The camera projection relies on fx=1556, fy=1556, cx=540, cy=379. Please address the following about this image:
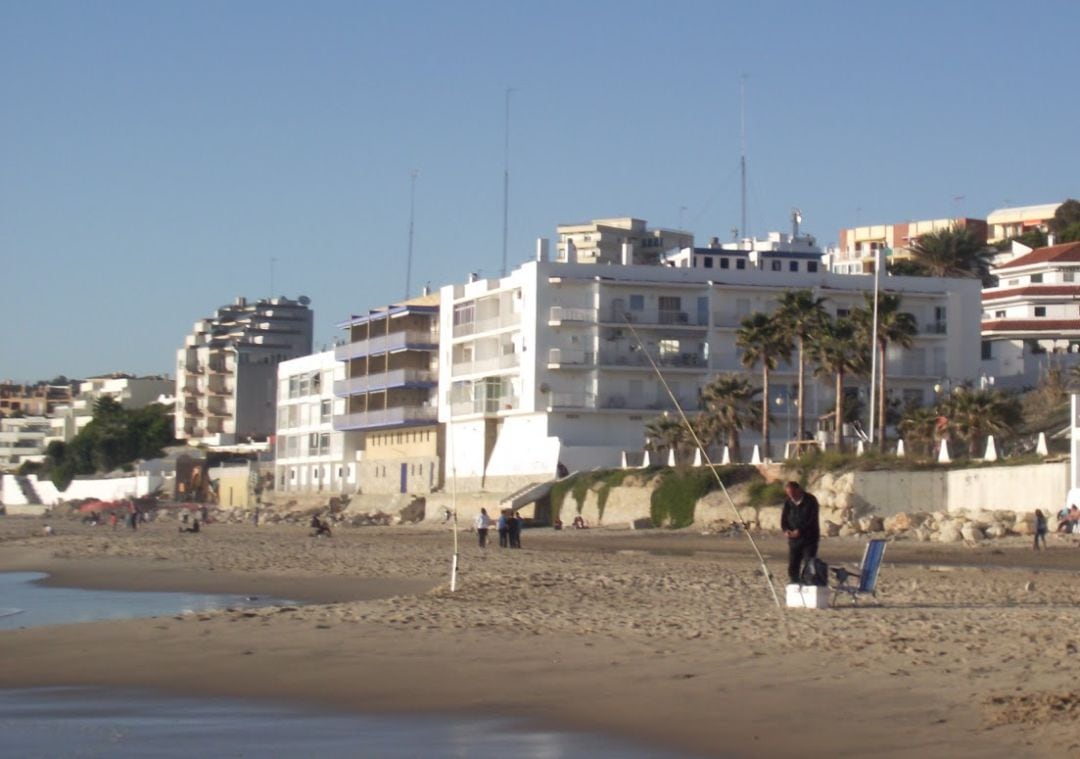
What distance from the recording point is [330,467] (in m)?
93.4

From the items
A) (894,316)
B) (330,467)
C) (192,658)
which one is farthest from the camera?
(330,467)

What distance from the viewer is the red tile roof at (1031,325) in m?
92.8

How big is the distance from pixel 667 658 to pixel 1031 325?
84.4 m

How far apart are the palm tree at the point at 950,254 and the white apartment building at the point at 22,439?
342ft

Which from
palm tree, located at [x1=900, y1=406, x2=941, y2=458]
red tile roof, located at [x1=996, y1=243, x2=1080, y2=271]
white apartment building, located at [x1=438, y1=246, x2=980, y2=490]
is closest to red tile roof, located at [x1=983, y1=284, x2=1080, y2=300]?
red tile roof, located at [x1=996, y1=243, x2=1080, y2=271]

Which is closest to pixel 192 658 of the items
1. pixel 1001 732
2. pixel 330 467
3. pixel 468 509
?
pixel 1001 732

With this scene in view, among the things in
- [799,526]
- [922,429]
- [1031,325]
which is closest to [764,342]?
[922,429]

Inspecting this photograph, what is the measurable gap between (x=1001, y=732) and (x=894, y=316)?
4978cm

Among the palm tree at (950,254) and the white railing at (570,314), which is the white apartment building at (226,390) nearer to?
the palm tree at (950,254)

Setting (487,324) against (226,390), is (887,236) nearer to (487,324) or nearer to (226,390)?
(226,390)

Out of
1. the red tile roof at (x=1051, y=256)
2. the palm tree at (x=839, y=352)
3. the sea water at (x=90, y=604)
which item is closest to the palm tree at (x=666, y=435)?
the palm tree at (x=839, y=352)

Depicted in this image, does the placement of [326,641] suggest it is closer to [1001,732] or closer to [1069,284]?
[1001,732]

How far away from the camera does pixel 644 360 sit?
232 ft

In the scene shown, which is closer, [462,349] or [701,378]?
[701,378]
